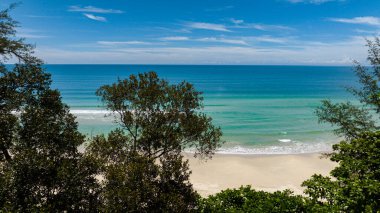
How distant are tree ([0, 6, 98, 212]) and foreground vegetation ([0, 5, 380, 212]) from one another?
1.2 inches

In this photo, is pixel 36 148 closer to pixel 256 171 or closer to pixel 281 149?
pixel 256 171

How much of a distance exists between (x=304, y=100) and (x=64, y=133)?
78891mm

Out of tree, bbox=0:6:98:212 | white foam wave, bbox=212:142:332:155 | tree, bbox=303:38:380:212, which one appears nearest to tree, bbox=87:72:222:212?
tree, bbox=0:6:98:212

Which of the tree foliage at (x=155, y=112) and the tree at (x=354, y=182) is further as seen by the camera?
the tree foliage at (x=155, y=112)

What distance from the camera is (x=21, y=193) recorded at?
29.9 ft

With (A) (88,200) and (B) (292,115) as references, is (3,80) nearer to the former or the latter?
(A) (88,200)

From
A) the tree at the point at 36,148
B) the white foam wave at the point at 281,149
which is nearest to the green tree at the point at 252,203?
the tree at the point at 36,148

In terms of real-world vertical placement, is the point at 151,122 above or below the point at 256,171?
above

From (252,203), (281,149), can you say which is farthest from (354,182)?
(281,149)

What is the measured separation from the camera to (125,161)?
12.3 metres

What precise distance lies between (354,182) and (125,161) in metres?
8.71

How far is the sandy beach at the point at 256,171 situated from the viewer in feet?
84.2

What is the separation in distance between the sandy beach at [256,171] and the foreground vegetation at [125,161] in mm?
10513

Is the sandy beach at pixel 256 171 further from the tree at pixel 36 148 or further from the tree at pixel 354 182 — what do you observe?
the tree at pixel 36 148
